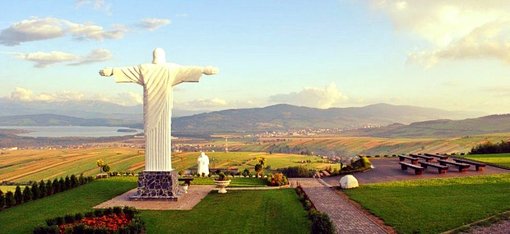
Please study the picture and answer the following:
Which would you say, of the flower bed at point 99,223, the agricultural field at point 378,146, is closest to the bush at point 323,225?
the flower bed at point 99,223

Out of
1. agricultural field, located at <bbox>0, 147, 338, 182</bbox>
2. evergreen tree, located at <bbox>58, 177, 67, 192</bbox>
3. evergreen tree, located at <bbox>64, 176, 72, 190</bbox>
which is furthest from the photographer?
agricultural field, located at <bbox>0, 147, 338, 182</bbox>

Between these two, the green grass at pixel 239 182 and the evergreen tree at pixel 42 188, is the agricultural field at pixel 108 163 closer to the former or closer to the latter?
the green grass at pixel 239 182

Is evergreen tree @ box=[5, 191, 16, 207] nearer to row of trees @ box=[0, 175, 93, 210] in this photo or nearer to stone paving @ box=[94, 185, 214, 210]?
row of trees @ box=[0, 175, 93, 210]

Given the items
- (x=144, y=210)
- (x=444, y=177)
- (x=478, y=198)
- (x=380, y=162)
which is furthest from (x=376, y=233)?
(x=380, y=162)

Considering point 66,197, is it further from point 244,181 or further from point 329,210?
point 329,210

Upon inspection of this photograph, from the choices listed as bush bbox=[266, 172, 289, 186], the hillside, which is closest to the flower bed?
bush bbox=[266, 172, 289, 186]

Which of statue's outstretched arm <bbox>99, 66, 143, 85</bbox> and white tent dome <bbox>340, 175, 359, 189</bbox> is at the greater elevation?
statue's outstretched arm <bbox>99, 66, 143, 85</bbox>
